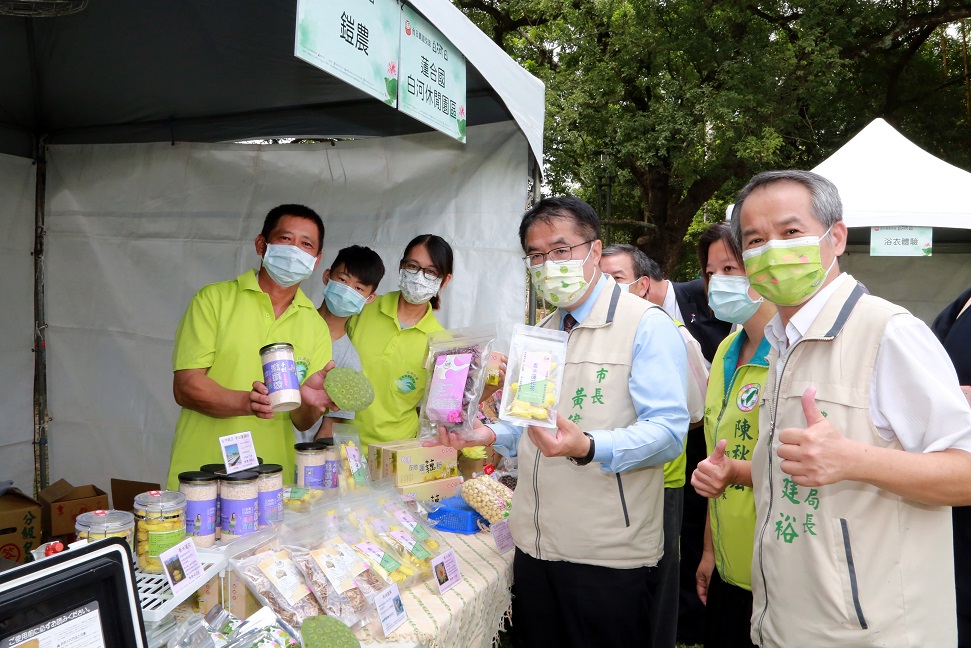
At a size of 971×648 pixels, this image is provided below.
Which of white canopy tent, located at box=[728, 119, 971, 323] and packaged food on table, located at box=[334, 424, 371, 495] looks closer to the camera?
packaged food on table, located at box=[334, 424, 371, 495]

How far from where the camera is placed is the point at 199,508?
2025mm

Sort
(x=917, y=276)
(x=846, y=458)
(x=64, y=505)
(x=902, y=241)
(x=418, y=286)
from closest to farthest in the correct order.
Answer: (x=846, y=458) → (x=418, y=286) → (x=64, y=505) → (x=902, y=241) → (x=917, y=276)

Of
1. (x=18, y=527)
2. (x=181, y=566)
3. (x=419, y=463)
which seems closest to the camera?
(x=181, y=566)

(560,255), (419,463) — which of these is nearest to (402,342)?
(419,463)

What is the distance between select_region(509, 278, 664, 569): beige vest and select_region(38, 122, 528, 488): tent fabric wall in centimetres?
173

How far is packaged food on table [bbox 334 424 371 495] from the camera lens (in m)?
2.63

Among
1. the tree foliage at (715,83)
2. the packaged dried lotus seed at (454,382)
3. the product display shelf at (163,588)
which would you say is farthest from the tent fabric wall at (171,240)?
the tree foliage at (715,83)

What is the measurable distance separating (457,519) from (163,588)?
1392 mm

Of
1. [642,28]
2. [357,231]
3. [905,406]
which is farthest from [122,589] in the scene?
[642,28]

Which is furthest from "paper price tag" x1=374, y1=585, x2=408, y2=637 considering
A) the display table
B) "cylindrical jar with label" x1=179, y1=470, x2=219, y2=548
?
"cylindrical jar with label" x1=179, y1=470, x2=219, y2=548

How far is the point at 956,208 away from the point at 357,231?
494cm

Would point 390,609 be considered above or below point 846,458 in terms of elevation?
below

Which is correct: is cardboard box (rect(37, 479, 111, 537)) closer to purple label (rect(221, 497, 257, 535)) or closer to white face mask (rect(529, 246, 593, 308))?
purple label (rect(221, 497, 257, 535))

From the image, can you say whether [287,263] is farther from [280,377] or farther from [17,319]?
[17,319]
